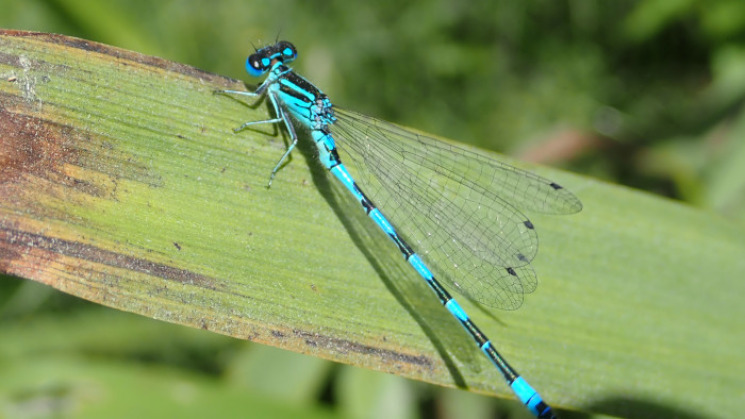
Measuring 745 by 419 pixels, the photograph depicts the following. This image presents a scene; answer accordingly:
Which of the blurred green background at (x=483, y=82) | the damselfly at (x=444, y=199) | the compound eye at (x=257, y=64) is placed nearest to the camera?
the damselfly at (x=444, y=199)

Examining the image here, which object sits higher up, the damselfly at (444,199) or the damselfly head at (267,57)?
the damselfly head at (267,57)

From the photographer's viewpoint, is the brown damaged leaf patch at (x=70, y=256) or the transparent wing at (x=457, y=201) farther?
the transparent wing at (x=457, y=201)

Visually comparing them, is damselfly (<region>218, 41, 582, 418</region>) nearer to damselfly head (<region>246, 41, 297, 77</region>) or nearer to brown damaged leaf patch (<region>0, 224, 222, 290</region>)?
damselfly head (<region>246, 41, 297, 77</region>)

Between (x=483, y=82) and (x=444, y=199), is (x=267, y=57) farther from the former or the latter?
(x=483, y=82)

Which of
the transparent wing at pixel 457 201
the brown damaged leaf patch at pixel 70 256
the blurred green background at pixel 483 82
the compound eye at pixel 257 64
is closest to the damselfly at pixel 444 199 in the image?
the transparent wing at pixel 457 201

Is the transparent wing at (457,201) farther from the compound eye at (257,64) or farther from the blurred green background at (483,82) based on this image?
the blurred green background at (483,82)

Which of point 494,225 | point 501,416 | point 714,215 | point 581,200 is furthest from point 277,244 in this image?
point 501,416
